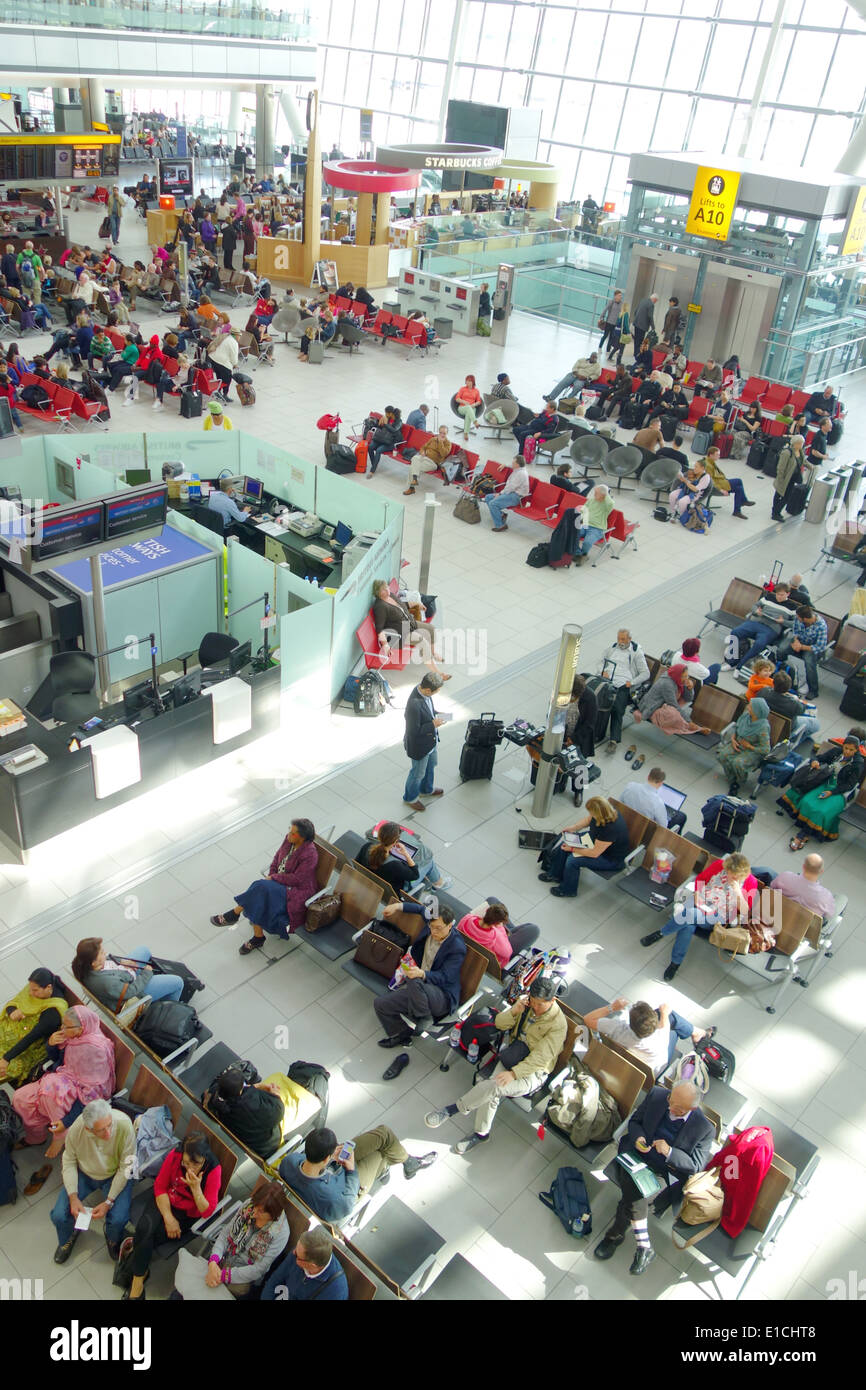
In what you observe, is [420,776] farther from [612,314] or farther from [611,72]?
[611,72]

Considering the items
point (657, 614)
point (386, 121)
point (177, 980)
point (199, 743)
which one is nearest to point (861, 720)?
point (657, 614)

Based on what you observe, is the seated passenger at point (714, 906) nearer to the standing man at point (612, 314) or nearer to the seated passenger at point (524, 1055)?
the seated passenger at point (524, 1055)

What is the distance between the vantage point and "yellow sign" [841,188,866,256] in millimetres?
21922

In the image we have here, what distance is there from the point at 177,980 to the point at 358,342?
58.3 feet

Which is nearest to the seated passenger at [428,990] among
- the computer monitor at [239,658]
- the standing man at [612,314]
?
the computer monitor at [239,658]

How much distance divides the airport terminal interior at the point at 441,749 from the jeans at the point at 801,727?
0.23m

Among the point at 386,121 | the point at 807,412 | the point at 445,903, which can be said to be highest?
the point at 386,121

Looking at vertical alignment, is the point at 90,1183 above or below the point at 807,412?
below

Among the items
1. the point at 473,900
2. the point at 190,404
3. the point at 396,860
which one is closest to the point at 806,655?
the point at 473,900

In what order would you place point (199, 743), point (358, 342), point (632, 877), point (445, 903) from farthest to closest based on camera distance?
point (358, 342) < point (199, 743) < point (632, 877) < point (445, 903)

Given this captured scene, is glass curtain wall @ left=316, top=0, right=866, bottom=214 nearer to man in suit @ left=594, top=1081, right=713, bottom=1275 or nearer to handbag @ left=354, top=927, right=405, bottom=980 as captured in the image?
handbag @ left=354, top=927, right=405, bottom=980

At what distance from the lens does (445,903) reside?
26.7 ft

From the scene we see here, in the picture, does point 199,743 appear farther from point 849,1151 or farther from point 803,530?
point 803,530

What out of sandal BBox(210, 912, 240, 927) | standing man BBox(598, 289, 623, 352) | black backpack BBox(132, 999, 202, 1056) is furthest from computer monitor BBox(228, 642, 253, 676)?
standing man BBox(598, 289, 623, 352)
